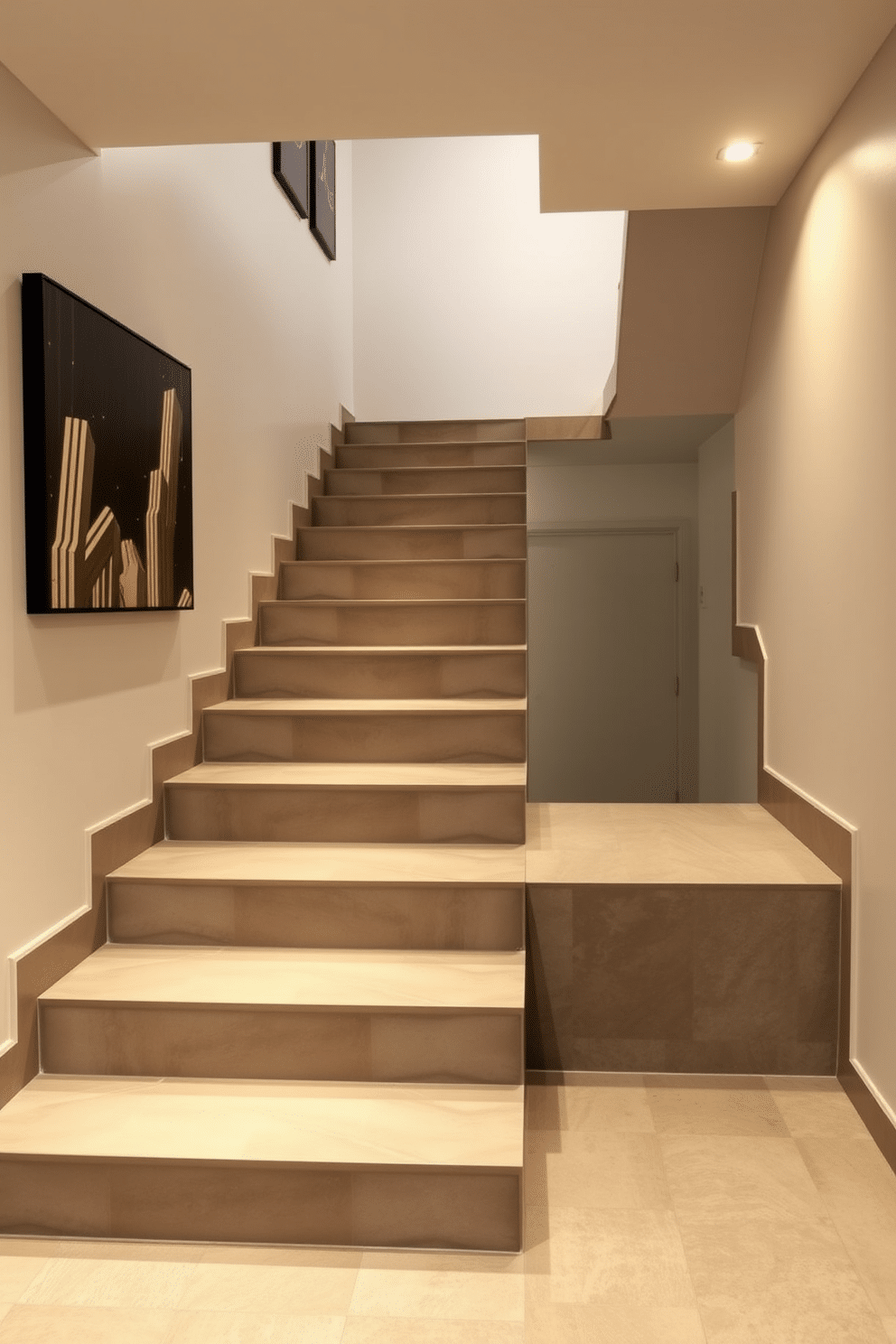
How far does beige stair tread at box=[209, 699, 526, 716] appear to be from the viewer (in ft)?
11.2

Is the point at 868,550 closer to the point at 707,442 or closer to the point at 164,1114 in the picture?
the point at 164,1114

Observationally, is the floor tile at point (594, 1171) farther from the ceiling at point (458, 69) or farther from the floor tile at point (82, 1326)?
the ceiling at point (458, 69)

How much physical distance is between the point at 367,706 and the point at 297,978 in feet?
3.97

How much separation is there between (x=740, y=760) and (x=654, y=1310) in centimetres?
285

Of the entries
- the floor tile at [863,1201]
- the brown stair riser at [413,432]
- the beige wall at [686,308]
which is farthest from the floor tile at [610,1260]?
the brown stair riser at [413,432]

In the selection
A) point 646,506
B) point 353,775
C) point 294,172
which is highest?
point 294,172

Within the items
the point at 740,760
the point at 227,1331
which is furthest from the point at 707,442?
the point at 227,1331

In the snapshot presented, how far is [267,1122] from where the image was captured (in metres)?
2.19

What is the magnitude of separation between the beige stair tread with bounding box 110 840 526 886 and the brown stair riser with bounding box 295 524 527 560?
1830 mm

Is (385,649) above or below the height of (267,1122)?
above

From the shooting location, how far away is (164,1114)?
2221 millimetres

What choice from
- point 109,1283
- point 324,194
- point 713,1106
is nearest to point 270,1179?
point 109,1283

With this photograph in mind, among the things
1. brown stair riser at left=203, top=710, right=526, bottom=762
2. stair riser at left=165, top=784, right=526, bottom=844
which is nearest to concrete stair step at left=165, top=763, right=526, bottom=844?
stair riser at left=165, top=784, right=526, bottom=844

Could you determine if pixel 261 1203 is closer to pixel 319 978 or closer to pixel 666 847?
pixel 319 978
